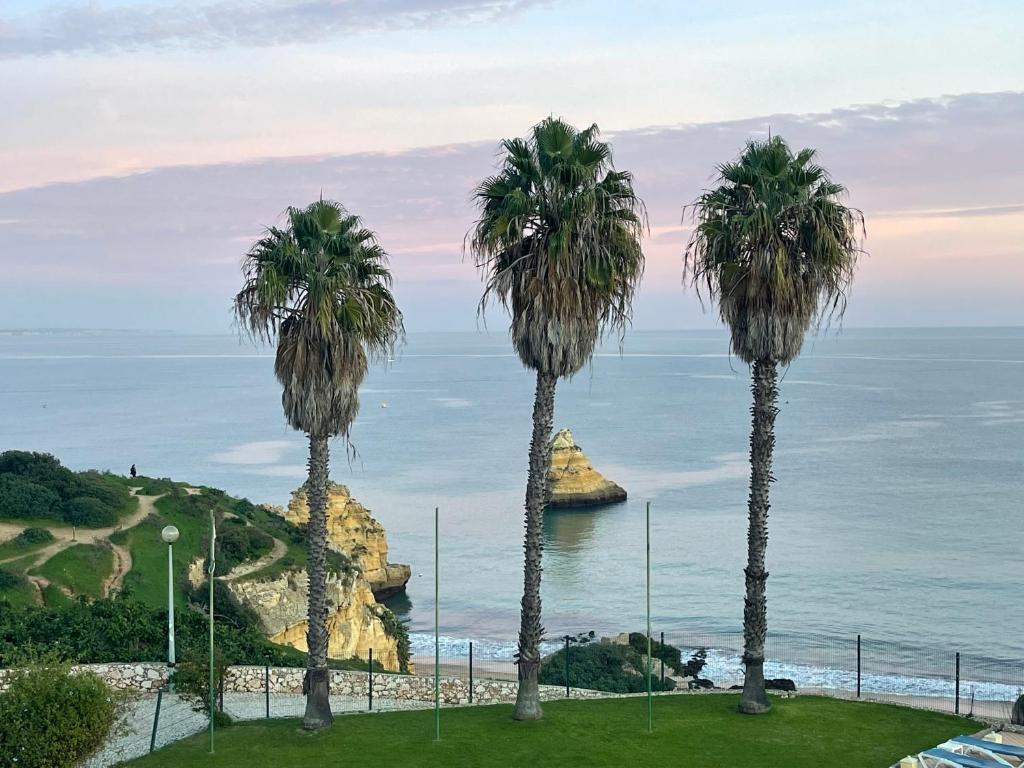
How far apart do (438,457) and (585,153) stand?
4338 inches

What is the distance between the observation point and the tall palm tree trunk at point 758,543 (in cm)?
2653

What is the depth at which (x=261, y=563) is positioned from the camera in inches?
1970

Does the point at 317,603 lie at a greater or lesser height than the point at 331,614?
greater

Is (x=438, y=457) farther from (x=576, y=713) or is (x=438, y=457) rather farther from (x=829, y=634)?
(x=576, y=713)

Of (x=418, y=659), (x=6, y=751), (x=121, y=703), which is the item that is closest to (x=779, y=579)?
(x=418, y=659)

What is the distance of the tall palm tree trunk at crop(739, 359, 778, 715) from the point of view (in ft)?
87.0

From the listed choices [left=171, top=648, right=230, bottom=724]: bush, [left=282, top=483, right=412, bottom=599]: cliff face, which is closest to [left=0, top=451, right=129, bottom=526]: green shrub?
[left=282, top=483, right=412, bottom=599]: cliff face

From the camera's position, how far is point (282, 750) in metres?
23.8

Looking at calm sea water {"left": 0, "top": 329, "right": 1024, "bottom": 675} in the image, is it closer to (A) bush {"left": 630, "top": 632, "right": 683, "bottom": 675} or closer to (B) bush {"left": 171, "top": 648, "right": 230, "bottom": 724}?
(A) bush {"left": 630, "top": 632, "right": 683, "bottom": 675}

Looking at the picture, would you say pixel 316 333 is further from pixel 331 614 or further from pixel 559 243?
pixel 331 614

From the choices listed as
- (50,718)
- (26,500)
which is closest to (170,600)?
(50,718)

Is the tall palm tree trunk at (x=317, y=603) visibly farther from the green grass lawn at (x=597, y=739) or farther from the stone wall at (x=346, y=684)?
the stone wall at (x=346, y=684)

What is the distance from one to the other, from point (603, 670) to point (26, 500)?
2835cm

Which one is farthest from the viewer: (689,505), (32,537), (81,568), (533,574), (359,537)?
(689,505)
